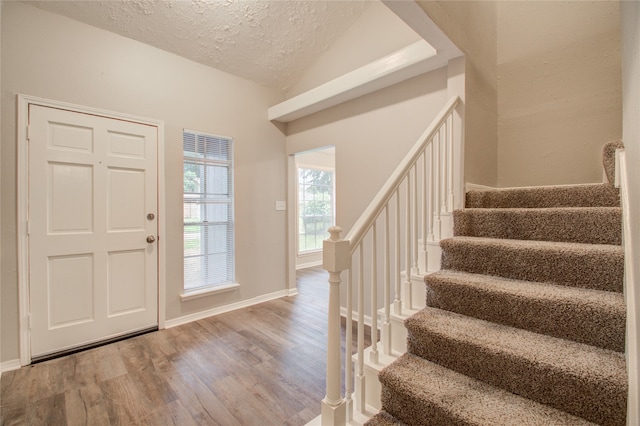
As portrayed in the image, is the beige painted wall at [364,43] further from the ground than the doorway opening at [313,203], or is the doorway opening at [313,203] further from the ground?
the beige painted wall at [364,43]

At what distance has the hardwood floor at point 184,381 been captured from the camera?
169 centimetres

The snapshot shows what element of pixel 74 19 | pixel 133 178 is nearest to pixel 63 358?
pixel 133 178

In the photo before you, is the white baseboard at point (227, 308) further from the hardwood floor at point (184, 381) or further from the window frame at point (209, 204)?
the window frame at point (209, 204)

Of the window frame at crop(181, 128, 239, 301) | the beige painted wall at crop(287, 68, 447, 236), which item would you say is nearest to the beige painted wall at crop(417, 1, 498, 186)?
the beige painted wall at crop(287, 68, 447, 236)

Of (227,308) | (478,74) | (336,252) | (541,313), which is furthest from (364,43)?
(227,308)

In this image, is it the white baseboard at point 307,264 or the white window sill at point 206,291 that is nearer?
the white window sill at point 206,291

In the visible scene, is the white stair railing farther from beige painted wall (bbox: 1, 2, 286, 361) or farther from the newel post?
beige painted wall (bbox: 1, 2, 286, 361)

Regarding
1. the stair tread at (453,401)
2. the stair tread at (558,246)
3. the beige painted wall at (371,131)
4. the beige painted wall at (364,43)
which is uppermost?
the beige painted wall at (364,43)

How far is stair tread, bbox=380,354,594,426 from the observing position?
1.01 metres

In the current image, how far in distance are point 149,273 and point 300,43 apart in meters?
3.02

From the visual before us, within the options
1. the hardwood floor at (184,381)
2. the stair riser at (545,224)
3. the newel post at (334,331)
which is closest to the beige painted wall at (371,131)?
the stair riser at (545,224)

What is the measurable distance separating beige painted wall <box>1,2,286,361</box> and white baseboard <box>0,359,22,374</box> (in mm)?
37

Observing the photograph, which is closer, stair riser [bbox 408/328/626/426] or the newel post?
stair riser [bbox 408/328/626/426]

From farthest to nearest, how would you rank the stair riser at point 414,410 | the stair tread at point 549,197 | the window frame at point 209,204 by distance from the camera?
the window frame at point 209,204, the stair tread at point 549,197, the stair riser at point 414,410
